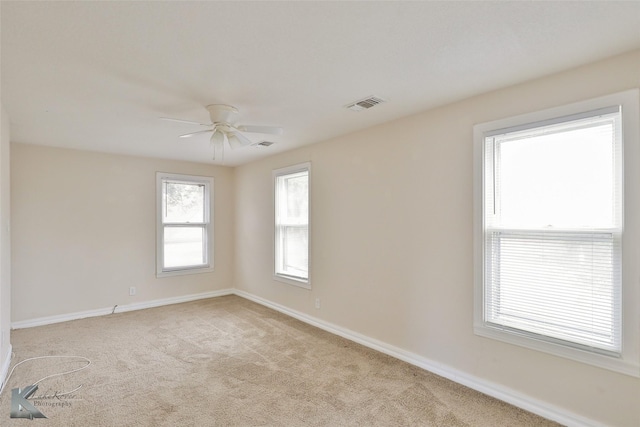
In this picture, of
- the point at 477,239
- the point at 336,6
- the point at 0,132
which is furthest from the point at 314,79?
the point at 0,132

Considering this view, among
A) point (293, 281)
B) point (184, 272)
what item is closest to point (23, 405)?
point (293, 281)

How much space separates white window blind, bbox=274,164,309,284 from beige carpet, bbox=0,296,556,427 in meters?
0.96

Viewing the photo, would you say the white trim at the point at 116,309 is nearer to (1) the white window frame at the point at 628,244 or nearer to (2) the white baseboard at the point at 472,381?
(2) the white baseboard at the point at 472,381

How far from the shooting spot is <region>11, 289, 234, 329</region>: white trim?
439 centimetres

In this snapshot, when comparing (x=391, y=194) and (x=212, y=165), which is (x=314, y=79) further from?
(x=212, y=165)

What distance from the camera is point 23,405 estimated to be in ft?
8.39

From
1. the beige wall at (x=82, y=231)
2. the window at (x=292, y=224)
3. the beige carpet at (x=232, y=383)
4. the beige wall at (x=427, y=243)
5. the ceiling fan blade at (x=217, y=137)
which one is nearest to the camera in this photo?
the beige wall at (x=427, y=243)

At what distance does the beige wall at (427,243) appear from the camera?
7.33 feet

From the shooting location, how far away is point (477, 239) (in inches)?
109

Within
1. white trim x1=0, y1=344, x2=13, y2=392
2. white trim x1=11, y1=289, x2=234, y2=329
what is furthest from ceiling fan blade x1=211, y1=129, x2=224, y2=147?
white trim x1=11, y1=289, x2=234, y2=329

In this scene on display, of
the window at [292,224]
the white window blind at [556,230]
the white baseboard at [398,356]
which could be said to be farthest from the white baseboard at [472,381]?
the window at [292,224]

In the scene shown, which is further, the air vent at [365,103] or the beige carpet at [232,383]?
the air vent at [365,103]

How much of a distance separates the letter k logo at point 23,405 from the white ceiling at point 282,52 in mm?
2482

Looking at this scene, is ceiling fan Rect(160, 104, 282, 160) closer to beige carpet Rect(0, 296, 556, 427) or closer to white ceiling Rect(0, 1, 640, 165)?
white ceiling Rect(0, 1, 640, 165)
